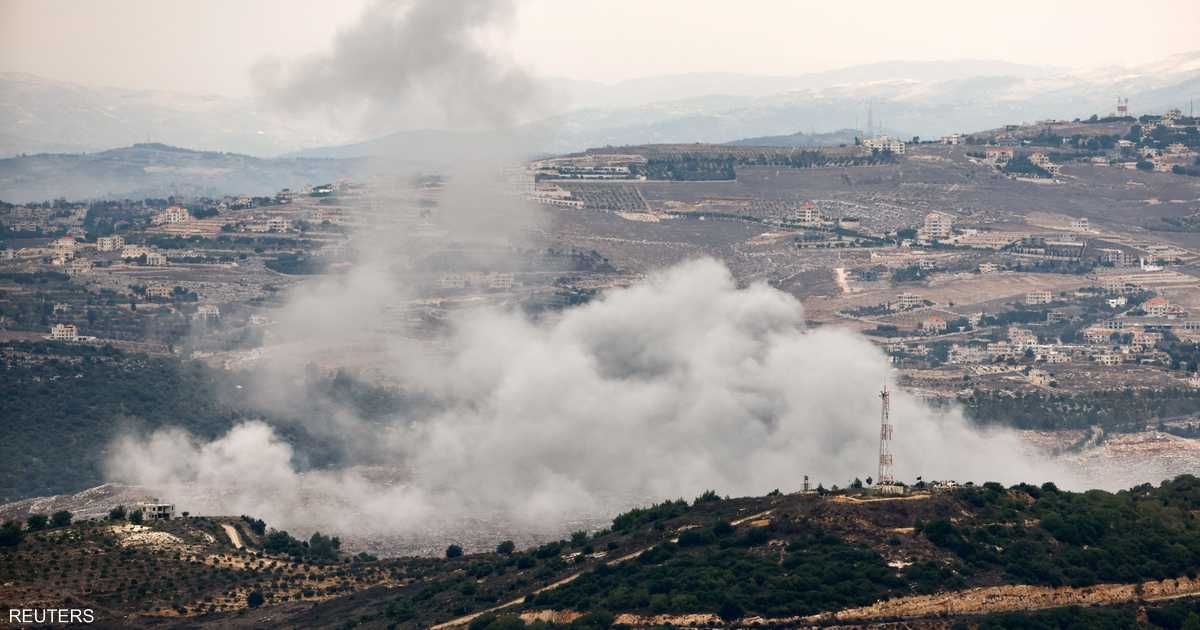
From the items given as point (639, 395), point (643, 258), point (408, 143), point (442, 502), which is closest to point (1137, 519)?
point (442, 502)

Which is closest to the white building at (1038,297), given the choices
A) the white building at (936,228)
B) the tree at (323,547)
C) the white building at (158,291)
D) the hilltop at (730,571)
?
the white building at (936,228)

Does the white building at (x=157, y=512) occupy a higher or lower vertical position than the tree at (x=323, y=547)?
higher

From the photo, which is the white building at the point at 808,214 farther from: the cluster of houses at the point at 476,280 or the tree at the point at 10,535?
the tree at the point at 10,535

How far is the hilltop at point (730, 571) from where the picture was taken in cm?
5991

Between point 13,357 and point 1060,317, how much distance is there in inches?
2321

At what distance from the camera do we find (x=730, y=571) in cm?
6238

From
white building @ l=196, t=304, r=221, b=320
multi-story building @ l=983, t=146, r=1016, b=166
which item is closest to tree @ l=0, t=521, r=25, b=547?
white building @ l=196, t=304, r=221, b=320

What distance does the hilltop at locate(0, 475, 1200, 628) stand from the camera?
59.9m

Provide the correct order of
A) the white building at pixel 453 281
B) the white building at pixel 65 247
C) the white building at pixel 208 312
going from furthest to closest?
1. the white building at pixel 65 247
2. the white building at pixel 453 281
3. the white building at pixel 208 312

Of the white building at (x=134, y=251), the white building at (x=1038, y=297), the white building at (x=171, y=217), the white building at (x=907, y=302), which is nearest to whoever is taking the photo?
the white building at (x=907, y=302)

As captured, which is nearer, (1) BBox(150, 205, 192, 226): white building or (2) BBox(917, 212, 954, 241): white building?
(2) BBox(917, 212, 954, 241): white building

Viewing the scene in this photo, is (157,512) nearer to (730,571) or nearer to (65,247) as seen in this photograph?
(730,571)

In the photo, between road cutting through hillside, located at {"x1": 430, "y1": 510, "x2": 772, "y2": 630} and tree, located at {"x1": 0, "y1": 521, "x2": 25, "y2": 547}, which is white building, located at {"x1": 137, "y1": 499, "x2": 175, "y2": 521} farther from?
road cutting through hillside, located at {"x1": 430, "y1": 510, "x2": 772, "y2": 630}

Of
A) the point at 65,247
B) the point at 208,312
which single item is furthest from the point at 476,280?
the point at 65,247
